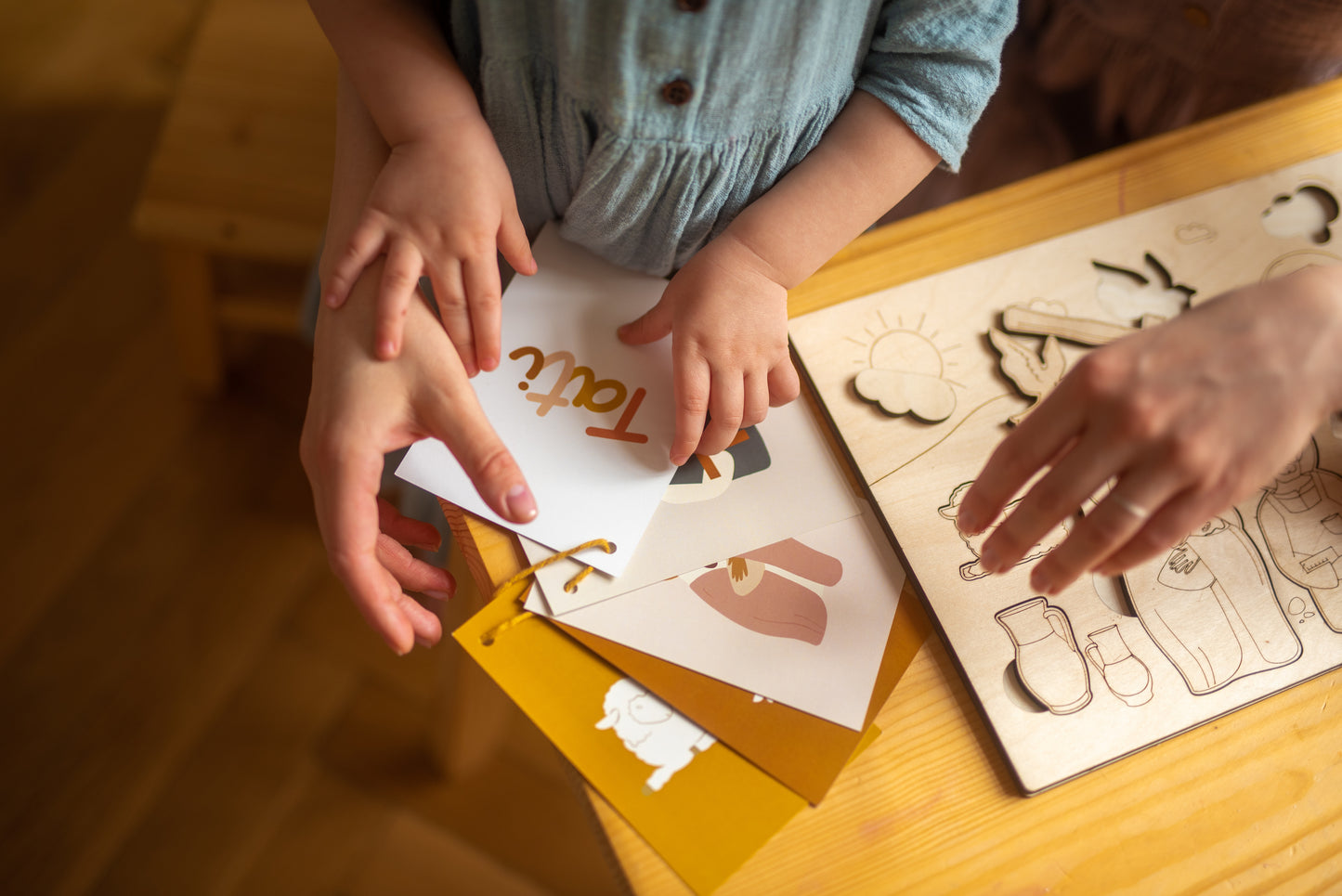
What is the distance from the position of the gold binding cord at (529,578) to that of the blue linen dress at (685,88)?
188 mm

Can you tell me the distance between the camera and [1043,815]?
44 centimetres

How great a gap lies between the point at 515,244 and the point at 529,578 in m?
0.19

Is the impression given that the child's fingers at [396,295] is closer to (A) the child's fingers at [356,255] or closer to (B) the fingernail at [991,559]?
(A) the child's fingers at [356,255]

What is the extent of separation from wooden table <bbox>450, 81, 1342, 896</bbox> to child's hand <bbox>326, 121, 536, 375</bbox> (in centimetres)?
12

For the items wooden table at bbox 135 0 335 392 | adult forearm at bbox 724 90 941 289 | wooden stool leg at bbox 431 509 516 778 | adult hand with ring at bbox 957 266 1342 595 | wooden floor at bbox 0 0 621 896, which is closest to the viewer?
adult hand with ring at bbox 957 266 1342 595

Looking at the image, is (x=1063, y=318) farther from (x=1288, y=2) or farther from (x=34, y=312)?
(x=34, y=312)

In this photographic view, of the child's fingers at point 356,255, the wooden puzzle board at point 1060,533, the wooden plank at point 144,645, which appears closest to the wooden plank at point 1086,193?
the wooden puzzle board at point 1060,533

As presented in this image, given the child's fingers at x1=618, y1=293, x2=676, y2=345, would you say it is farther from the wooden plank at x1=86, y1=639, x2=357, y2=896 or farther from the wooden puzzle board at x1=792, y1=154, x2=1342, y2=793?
the wooden plank at x1=86, y1=639, x2=357, y2=896

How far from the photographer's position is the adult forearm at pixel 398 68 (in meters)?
0.49

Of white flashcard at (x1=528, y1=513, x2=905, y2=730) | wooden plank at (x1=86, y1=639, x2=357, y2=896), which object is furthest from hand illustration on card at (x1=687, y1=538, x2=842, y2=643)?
wooden plank at (x1=86, y1=639, x2=357, y2=896)

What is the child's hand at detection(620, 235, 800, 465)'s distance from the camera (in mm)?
485

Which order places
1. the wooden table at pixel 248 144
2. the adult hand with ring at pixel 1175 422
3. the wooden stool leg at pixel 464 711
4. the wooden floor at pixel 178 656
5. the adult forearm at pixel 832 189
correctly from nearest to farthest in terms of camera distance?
1. the adult hand with ring at pixel 1175 422
2. the adult forearm at pixel 832 189
3. the wooden stool leg at pixel 464 711
4. the wooden table at pixel 248 144
5. the wooden floor at pixel 178 656

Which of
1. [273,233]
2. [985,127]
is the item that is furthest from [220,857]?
[985,127]

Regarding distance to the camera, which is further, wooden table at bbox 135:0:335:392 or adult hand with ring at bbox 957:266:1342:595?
wooden table at bbox 135:0:335:392
